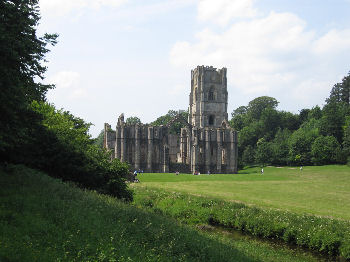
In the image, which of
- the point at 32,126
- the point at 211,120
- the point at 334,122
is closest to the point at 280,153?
the point at 334,122

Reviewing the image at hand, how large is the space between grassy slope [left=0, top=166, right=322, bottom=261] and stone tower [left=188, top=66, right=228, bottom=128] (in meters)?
68.7

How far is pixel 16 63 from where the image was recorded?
40.1 ft

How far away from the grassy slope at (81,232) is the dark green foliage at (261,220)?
5.18 feet

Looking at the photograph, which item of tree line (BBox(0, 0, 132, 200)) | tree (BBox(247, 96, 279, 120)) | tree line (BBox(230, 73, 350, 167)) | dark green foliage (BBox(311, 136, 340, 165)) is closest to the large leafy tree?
tree line (BBox(0, 0, 132, 200))

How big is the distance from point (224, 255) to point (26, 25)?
34.7ft

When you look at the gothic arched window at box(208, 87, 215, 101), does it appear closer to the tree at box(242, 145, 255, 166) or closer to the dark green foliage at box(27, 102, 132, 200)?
the tree at box(242, 145, 255, 166)

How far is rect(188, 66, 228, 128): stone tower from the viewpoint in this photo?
85.3 m

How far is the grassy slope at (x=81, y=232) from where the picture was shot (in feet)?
32.2

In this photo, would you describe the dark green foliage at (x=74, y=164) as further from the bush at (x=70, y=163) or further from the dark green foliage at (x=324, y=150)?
the dark green foliage at (x=324, y=150)

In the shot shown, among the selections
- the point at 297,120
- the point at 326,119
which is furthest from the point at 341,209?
the point at 297,120

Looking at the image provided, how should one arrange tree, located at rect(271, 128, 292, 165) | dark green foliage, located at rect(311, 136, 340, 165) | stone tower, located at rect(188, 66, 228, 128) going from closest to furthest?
1. dark green foliage, located at rect(311, 136, 340, 165)
2. tree, located at rect(271, 128, 292, 165)
3. stone tower, located at rect(188, 66, 228, 128)

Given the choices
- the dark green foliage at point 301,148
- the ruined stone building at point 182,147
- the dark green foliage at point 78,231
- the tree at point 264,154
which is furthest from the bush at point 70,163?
the tree at point 264,154

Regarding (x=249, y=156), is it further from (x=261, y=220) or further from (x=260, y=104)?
(x=261, y=220)

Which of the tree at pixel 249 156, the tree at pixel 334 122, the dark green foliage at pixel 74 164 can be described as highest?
the tree at pixel 334 122
